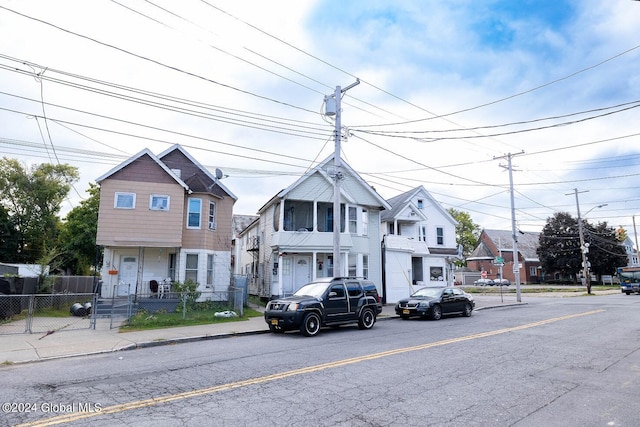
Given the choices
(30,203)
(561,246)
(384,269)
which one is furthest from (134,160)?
(561,246)

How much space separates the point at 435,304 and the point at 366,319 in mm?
4474

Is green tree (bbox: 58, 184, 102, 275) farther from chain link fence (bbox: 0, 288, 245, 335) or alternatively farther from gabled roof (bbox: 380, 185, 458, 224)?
gabled roof (bbox: 380, 185, 458, 224)

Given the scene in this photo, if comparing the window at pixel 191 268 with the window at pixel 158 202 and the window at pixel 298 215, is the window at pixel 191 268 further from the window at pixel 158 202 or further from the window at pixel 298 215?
the window at pixel 298 215

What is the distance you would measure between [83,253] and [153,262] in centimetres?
2017

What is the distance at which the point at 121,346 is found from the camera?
1106 centimetres

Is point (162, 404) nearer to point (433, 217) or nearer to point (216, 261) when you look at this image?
point (216, 261)

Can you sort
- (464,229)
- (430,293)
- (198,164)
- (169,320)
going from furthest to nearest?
(464,229) → (198,164) → (430,293) → (169,320)

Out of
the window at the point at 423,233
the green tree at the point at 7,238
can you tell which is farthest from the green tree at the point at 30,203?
the window at the point at 423,233

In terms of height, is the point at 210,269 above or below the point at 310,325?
above

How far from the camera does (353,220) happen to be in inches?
1003

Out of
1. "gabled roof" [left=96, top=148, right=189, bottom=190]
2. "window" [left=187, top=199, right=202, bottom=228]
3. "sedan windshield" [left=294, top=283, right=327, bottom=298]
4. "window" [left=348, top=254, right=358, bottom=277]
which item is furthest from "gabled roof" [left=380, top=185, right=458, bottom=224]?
"sedan windshield" [left=294, top=283, right=327, bottom=298]

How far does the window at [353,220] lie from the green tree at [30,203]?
35.7 metres

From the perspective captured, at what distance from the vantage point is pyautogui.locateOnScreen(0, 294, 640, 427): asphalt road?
211 inches

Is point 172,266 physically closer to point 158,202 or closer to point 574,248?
point 158,202
